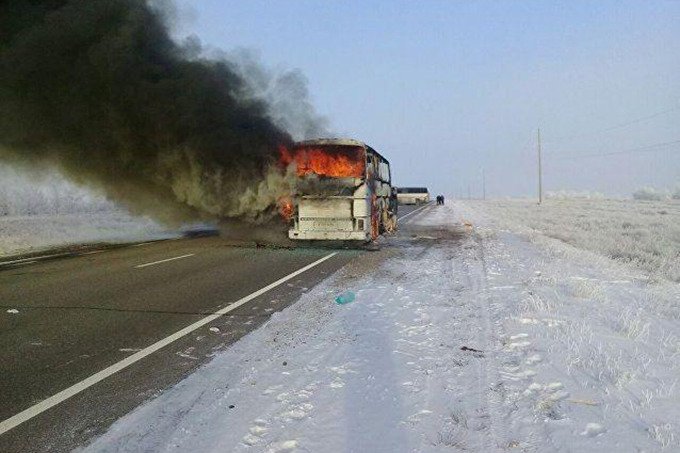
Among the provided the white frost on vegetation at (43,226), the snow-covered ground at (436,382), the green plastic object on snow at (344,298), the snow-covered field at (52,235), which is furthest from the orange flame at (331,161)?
the white frost on vegetation at (43,226)

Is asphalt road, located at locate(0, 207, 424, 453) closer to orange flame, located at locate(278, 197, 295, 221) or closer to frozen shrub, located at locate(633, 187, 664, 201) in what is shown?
orange flame, located at locate(278, 197, 295, 221)

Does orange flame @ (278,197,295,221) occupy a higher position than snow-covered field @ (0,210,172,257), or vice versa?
orange flame @ (278,197,295,221)

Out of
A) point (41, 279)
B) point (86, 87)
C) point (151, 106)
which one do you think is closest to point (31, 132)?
point (86, 87)

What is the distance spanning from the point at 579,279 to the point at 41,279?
9821 mm

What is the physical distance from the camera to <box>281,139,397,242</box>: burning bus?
→ 12.8 meters

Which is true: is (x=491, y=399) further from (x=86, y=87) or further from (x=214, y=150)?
(x=86, y=87)

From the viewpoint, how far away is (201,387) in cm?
390

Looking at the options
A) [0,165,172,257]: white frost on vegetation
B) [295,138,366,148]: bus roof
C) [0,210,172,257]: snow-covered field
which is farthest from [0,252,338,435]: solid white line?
[0,165,172,257]: white frost on vegetation

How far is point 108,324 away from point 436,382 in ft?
13.1

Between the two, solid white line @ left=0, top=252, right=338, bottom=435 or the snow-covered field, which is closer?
solid white line @ left=0, top=252, right=338, bottom=435

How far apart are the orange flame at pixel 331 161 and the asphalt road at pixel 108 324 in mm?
2923

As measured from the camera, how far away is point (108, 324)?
18.6ft

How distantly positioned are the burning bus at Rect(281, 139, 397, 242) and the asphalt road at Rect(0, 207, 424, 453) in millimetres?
1751

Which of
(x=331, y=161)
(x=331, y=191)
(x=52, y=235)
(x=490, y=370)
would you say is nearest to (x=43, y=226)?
(x=52, y=235)
